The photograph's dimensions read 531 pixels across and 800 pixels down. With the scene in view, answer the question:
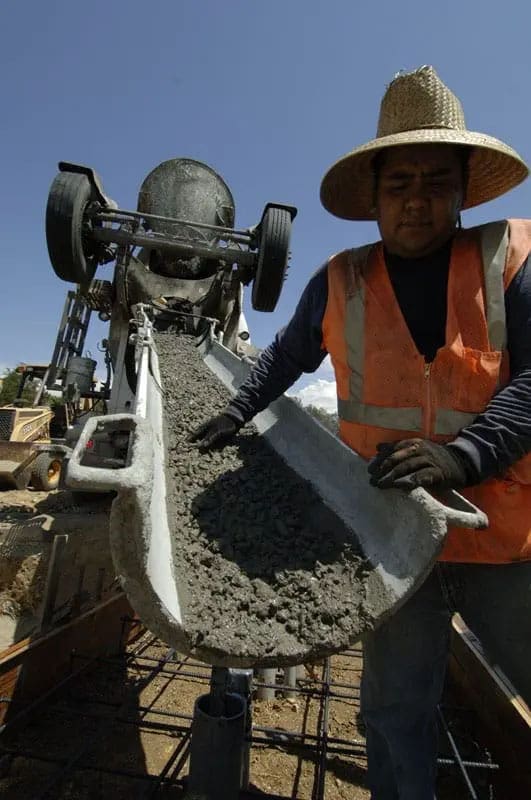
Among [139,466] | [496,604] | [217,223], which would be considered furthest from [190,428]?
[217,223]

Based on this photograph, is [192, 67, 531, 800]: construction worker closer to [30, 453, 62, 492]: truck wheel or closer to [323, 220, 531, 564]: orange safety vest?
[323, 220, 531, 564]: orange safety vest

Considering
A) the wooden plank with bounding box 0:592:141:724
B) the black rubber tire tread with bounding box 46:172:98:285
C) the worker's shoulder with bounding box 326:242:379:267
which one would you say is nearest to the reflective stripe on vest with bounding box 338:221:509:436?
the worker's shoulder with bounding box 326:242:379:267

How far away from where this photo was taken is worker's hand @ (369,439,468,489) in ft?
4.18

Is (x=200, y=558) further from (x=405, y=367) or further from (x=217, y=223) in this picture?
(x=217, y=223)

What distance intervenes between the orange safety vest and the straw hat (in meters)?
0.30

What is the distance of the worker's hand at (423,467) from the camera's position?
127 cm

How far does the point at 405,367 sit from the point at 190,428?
1372 mm

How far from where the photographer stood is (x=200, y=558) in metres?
1.55

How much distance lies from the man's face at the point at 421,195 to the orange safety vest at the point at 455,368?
0.09m

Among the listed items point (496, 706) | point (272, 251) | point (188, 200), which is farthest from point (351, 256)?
point (188, 200)

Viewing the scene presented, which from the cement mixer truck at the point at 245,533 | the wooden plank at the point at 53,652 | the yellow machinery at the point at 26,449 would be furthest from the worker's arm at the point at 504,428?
the yellow machinery at the point at 26,449

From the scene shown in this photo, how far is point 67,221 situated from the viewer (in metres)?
5.33

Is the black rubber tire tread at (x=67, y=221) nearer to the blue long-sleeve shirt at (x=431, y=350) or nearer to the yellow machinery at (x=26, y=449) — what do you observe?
the yellow machinery at (x=26, y=449)

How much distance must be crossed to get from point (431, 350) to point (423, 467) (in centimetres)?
52
